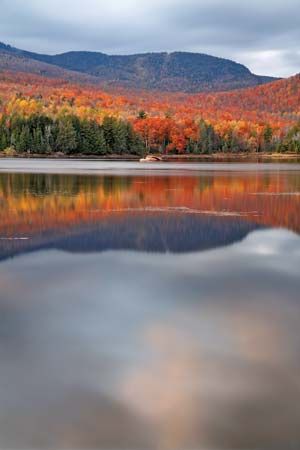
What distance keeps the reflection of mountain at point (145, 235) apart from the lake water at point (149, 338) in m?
0.08

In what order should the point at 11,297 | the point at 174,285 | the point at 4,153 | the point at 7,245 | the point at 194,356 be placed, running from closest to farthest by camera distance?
the point at 194,356 → the point at 11,297 → the point at 174,285 → the point at 7,245 → the point at 4,153

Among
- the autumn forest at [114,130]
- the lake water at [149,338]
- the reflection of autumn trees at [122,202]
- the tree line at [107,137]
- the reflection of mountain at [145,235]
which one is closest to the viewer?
the lake water at [149,338]

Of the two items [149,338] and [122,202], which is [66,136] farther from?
[149,338]

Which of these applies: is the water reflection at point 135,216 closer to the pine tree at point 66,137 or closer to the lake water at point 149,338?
the lake water at point 149,338

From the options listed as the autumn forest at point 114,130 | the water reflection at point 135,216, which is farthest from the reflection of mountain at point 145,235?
the autumn forest at point 114,130

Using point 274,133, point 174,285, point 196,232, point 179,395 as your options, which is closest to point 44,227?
point 196,232

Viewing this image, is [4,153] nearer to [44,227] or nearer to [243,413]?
[44,227]

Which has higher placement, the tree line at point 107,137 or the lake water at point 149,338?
the tree line at point 107,137

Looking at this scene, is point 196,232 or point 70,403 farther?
point 196,232

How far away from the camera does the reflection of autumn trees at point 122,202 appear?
1808 centimetres

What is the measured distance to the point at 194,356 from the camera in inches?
269

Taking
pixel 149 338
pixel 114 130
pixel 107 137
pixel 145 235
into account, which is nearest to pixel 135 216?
pixel 145 235

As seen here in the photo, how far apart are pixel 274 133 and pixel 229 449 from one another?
162 meters

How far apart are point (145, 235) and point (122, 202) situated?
813 cm
